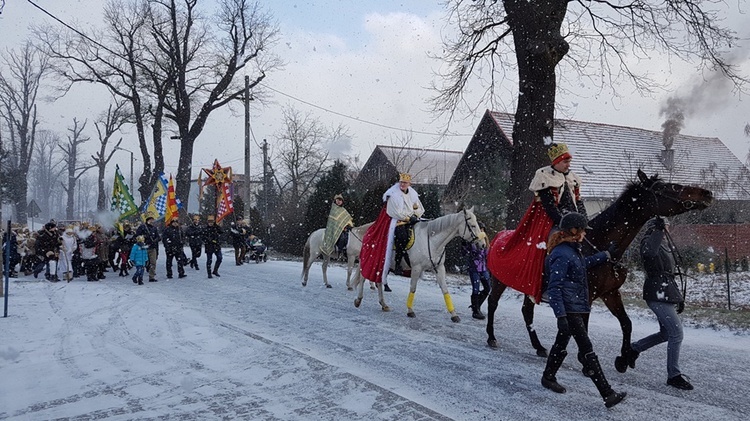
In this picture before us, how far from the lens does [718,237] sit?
18969mm

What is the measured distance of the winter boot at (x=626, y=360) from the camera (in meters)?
5.73

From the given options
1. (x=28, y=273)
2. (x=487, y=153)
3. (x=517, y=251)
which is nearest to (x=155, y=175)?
(x=28, y=273)

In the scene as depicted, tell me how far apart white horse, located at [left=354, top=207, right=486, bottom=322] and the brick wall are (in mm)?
12774

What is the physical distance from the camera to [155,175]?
3466 centimetres

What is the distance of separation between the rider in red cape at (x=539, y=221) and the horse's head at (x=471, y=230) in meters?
2.01

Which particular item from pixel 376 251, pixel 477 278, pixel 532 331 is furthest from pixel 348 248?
pixel 532 331

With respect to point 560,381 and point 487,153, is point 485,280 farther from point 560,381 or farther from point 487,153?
point 487,153

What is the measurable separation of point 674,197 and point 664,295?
0.99m

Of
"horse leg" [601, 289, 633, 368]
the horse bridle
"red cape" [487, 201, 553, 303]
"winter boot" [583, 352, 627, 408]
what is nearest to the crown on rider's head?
"red cape" [487, 201, 553, 303]

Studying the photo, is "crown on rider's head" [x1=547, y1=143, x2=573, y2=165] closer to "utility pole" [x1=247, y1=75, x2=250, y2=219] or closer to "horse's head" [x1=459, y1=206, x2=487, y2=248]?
"horse's head" [x1=459, y1=206, x2=487, y2=248]

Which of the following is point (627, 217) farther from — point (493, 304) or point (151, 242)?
point (151, 242)

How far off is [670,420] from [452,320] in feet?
14.9

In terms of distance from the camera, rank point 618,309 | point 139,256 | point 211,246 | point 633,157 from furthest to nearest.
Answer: point 633,157, point 211,246, point 139,256, point 618,309

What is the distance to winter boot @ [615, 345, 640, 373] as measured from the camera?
5.73 metres
